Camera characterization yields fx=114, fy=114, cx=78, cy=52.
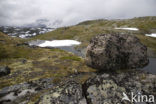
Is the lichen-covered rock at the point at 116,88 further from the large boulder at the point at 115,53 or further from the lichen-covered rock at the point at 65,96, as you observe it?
the large boulder at the point at 115,53

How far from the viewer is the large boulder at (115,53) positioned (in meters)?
27.7

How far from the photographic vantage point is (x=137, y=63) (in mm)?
29562

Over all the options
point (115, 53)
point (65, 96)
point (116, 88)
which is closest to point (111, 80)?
point (116, 88)

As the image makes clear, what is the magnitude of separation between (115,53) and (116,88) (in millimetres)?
10870

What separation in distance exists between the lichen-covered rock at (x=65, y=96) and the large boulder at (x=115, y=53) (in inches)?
450

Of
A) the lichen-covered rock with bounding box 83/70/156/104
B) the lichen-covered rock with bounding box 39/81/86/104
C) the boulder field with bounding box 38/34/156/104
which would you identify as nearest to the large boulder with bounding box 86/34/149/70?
the boulder field with bounding box 38/34/156/104

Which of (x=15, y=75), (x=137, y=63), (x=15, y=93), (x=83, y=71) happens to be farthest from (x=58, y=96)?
(x=137, y=63)

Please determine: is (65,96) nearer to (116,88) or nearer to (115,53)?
(116,88)

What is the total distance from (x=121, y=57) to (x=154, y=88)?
9.91 metres

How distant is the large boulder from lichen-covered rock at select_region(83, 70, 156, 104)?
521 cm

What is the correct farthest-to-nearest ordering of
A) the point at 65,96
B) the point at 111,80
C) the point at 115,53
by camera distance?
the point at 115,53 → the point at 111,80 → the point at 65,96

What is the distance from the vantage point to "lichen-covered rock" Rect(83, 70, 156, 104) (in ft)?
57.6

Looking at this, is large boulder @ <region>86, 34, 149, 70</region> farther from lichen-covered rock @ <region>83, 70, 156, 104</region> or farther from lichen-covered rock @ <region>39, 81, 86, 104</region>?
lichen-covered rock @ <region>39, 81, 86, 104</region>

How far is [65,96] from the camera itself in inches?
687
